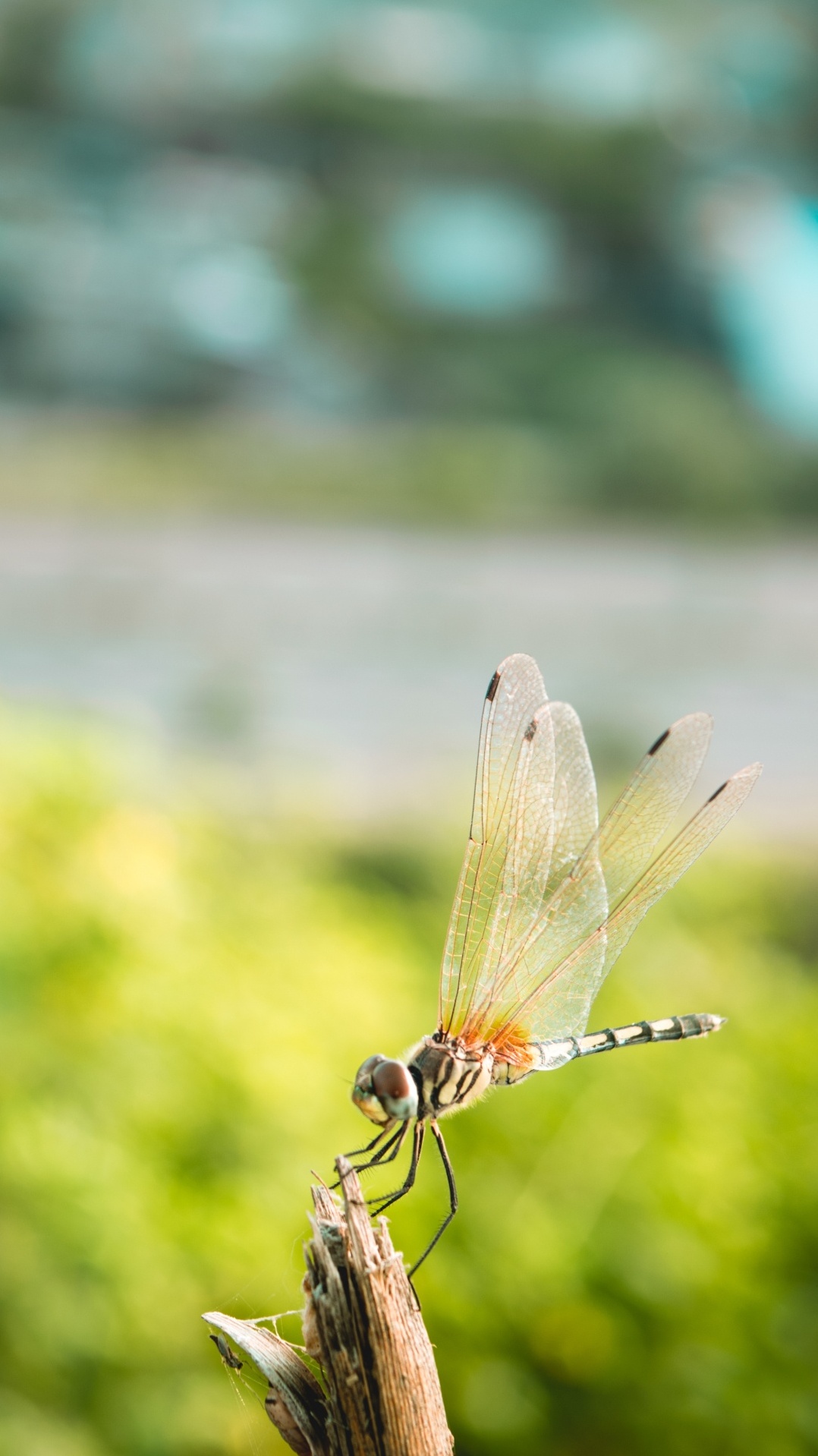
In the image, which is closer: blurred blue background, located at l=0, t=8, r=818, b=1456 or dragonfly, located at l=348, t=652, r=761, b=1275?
dragonfly, located at l=348, t=652, r=761, b=1275

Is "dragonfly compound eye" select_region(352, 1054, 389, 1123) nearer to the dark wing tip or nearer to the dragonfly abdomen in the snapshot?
the dragonfly abdomen

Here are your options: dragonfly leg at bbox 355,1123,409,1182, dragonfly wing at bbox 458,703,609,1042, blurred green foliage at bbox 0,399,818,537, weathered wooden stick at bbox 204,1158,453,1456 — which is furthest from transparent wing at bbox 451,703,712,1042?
blurred green foliage at bbox 0,399,818,537

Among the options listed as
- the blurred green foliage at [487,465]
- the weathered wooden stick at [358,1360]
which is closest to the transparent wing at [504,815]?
the weathered wooden stick at [358,1360]

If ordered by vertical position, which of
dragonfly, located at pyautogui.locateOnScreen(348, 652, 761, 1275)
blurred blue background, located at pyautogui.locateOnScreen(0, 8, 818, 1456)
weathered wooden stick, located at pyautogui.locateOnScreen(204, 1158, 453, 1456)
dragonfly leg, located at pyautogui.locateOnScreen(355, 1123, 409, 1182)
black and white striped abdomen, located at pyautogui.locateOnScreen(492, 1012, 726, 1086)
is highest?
blurred blue background, located at pyautogui.locateOnScreen(0, 8, 818, 1456)

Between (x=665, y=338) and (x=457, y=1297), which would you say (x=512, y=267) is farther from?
(x=457, y=1297)

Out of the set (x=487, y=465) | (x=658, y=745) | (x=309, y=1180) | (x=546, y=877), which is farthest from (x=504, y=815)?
(x=487, y=465)

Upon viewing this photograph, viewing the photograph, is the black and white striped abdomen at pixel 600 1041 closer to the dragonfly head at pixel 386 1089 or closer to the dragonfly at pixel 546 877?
the dragonfly at pixel 546 877

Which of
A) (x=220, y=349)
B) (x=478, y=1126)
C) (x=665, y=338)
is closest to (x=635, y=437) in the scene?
(x=665, y=338)
